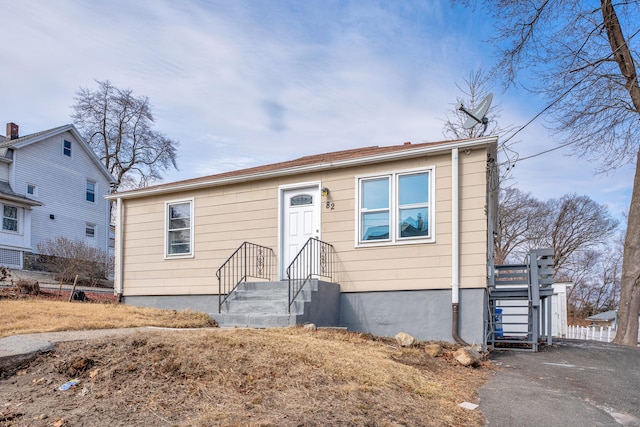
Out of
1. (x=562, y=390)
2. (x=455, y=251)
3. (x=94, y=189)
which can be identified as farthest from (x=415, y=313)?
(x=94, y=189)

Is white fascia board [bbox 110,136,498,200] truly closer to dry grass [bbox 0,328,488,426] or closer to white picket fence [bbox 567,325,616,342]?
dry grass [bbox 0,328,488,426]

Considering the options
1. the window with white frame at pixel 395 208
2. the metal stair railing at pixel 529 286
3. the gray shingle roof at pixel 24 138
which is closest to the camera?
the metal stair railing at pixel 529 286

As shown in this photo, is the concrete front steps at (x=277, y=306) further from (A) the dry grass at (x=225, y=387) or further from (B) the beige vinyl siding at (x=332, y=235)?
(A) the dry grass at (x=225, y=387)

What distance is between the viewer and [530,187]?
86.2 ft

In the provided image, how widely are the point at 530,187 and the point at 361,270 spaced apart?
70.7 ft

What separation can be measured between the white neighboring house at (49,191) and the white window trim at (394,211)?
57.9ft

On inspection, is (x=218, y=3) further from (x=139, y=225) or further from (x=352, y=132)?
(x=352, y=132)

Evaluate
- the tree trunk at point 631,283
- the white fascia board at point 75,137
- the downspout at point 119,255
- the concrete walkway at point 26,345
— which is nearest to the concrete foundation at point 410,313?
the concrete walkway at point 26,345

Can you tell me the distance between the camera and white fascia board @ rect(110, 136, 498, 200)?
745 cm

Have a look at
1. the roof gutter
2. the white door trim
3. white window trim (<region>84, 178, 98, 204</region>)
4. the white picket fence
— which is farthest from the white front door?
white window trim (<region>84, 178, 98, 204</region>)

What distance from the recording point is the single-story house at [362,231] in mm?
7391

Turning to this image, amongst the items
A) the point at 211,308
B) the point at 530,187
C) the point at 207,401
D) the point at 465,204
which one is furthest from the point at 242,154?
the point at 530,187

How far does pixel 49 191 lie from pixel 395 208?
20432mm

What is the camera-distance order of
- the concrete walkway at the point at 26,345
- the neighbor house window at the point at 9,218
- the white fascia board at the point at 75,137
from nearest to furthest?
the concrete walkway at the point at 26,345 → the neighbor house window at the point at 9,218 → the white fascia board at the point at 75,137
